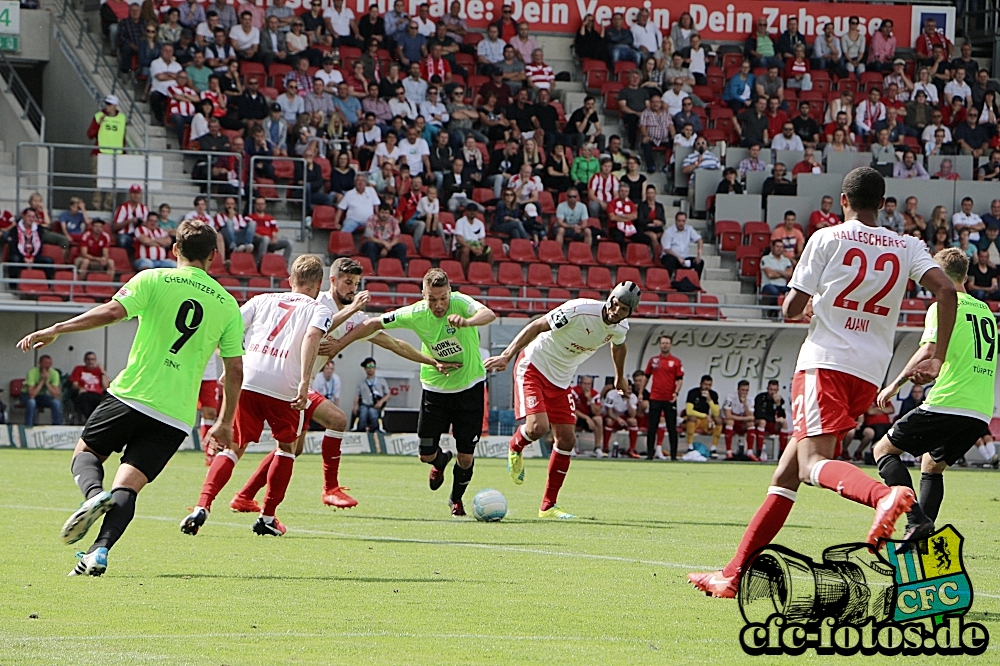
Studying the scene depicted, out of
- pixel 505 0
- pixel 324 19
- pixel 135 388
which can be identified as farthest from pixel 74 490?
pixel 505 0

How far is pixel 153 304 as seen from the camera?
25.7ft

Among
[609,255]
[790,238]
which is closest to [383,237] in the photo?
[609,255]

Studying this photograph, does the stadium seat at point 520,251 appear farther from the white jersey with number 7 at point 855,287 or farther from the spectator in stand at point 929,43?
the white jersey with number 7 at point 855,287

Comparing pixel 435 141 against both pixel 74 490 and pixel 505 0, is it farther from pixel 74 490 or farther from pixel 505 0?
pixel 74 490

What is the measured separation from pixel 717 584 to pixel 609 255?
1982 centimetres

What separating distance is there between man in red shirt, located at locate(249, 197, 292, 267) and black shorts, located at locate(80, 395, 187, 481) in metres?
16.8

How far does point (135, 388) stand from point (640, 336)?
Result: 17784mm

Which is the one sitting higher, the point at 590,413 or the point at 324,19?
the point at 324,19

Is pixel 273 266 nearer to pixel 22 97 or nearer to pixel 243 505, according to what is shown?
pixel 22 97

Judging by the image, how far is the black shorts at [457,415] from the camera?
12.6 meters

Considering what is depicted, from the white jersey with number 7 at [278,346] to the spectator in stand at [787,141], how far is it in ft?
69.3

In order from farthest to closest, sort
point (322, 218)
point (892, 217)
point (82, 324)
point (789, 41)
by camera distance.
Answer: point (789, 41), point (892, 217), point (322, 218), point (82, 324)

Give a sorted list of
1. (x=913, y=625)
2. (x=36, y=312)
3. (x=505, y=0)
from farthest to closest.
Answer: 1. (x=505, y=0)
2. (x=36, y=312)
3. (x=913, y=625)

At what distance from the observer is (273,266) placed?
24.3 meters
